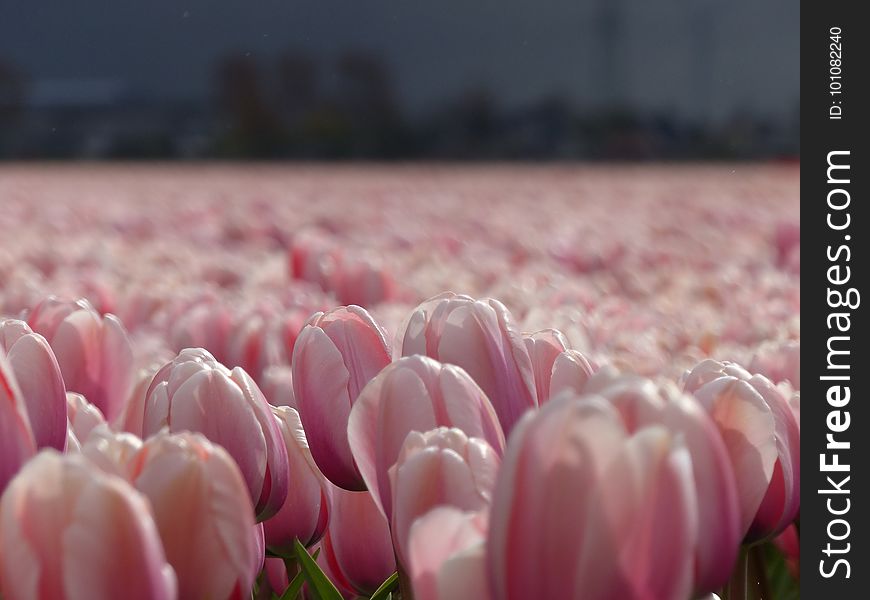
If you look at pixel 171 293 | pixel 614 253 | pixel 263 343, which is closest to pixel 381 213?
pixel 614 253

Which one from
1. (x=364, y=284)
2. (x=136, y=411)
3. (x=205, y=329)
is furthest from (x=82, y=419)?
(x=364, y=284)

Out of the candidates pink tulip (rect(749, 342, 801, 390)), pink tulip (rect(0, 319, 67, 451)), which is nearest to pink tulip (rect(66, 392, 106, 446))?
pink tulip (rect(0, 319, 67, 451))

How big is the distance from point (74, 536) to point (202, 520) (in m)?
0.10

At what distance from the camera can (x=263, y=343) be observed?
1689 millimetres

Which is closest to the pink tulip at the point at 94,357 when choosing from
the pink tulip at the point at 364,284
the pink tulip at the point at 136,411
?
the pink tulip at the point at 136,411

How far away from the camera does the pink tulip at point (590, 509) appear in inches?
25.3

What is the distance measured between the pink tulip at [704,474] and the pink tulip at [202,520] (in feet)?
0.76

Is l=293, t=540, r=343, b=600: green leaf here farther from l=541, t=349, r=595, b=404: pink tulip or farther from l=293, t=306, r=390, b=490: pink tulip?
l=541, t=349, r=595, b=404: pink tulip

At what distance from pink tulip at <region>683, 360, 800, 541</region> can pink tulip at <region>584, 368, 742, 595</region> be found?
11 centimetres

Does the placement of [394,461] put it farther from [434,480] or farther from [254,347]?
[254,347]

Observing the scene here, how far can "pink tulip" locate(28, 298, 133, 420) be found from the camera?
50.0 inches

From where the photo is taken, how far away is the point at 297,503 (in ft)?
3.35

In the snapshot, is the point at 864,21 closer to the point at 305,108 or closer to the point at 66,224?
the point at 66,224

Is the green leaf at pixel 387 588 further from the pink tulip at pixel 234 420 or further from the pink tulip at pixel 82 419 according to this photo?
the pink tulip at pixel 82 419
